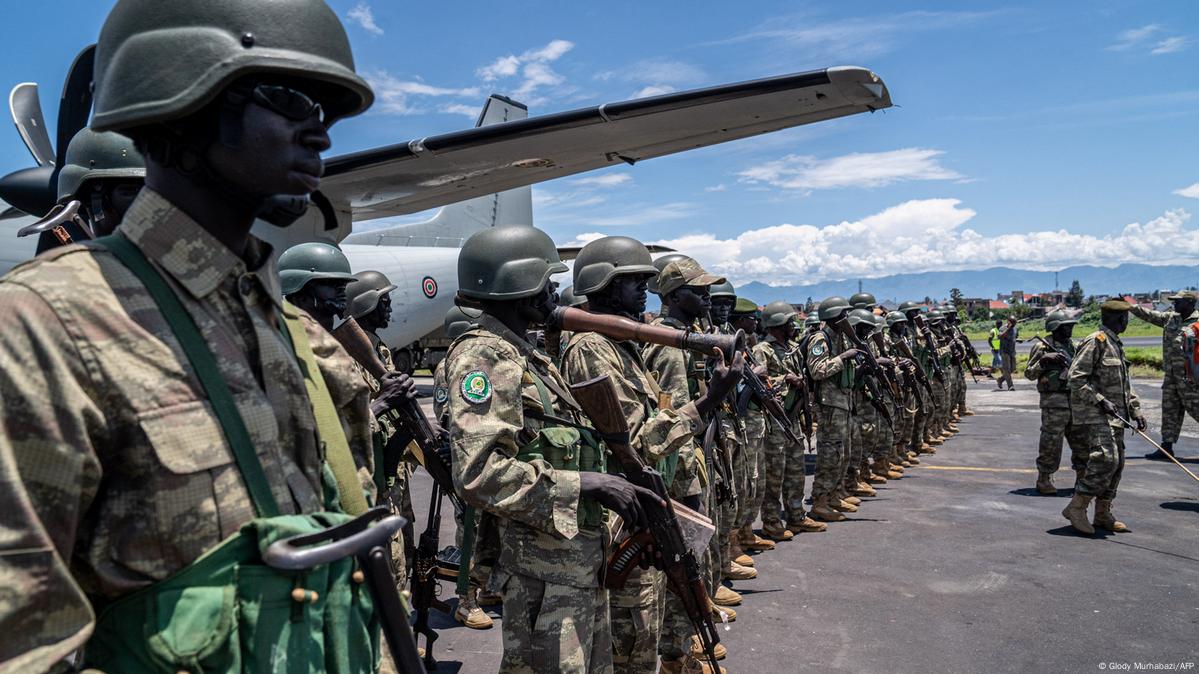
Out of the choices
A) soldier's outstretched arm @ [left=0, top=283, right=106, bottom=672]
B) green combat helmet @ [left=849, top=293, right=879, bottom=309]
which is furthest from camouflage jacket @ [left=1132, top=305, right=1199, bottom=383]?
soldier's outstretched arm @ [left=0, top=283, right=106, bottom=672]

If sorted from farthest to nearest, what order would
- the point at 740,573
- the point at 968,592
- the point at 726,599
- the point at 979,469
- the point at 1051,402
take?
the point at 979,469 → the point at 1051,402 → the point at 740,573 → the point at 968,592 → the point at 726,599

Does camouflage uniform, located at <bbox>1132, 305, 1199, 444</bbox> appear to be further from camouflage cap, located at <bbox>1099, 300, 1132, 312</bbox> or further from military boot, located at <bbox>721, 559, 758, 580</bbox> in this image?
military boot, located at <bbox>721, 559, 758, 580</bbox>

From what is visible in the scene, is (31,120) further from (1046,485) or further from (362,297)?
(1046,485)

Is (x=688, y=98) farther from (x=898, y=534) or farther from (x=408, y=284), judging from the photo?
(x=408, y=284)

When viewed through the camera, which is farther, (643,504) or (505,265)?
(505,265)

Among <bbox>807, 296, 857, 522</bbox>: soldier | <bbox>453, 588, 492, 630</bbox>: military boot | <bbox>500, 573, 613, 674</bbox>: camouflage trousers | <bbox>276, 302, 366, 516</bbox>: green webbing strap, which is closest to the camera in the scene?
<bbox>276, 302, 366, 516</bbox>: green webbing strap

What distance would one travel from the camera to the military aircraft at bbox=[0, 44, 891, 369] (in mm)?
6277

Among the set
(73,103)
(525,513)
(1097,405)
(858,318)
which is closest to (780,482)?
(858,318)

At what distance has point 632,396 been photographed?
3.84 m

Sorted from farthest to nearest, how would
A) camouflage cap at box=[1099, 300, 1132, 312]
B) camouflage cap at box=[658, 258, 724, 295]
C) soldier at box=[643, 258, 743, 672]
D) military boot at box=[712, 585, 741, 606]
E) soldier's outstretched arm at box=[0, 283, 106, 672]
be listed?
camouflage cap at box=[1099, 300, 1132, 312] → military boot at box=[712, 585, 741, 606] → camouflage cap at box=[658, 258, 724, 295] → soldier at box=[643, 258, 743, 672] → soldier's outstretched arm at box=[0, 283, 106, 672]

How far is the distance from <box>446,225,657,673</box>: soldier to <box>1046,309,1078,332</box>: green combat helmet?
8.08m

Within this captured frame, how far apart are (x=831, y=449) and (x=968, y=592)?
2.78 metres

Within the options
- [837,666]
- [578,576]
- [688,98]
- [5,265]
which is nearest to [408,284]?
[5,265]

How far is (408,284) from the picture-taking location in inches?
569
